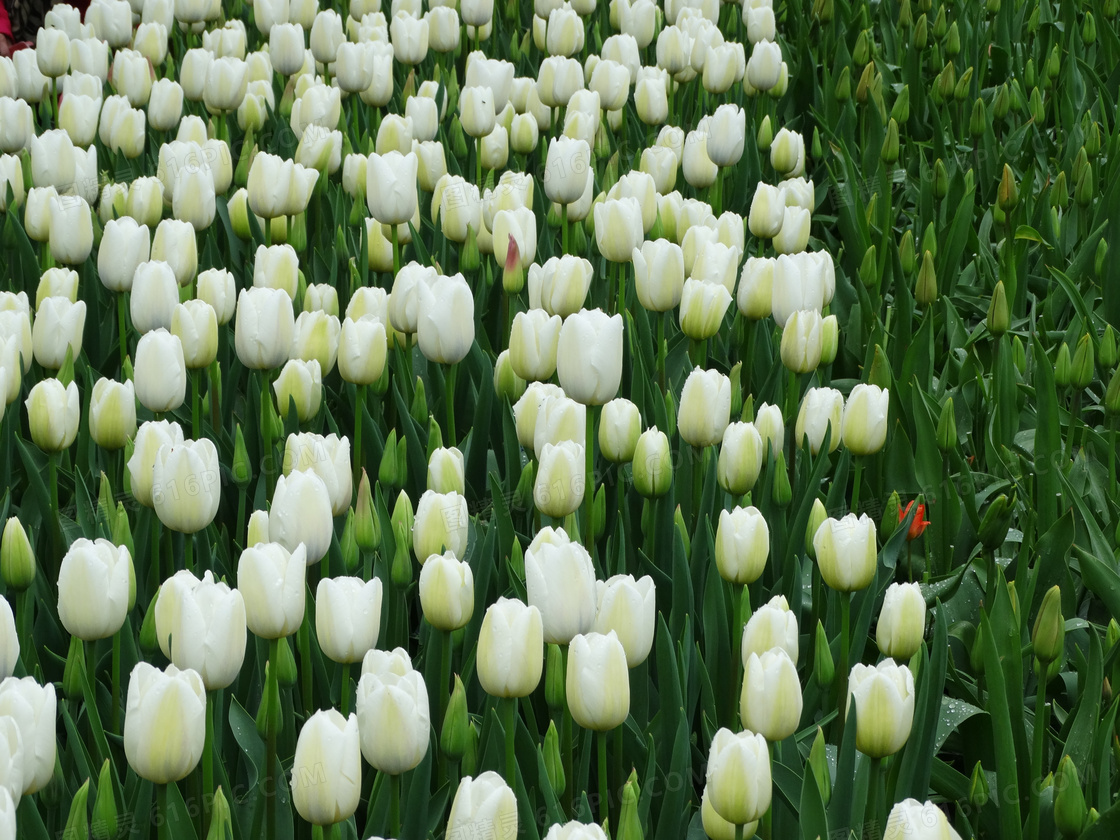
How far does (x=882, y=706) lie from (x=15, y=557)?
44.6 inches

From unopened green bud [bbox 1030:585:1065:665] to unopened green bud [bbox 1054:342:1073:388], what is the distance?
3.03ft

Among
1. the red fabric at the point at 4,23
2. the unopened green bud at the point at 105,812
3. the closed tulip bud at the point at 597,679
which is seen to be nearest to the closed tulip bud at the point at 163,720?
the unopened green bud at the point at 105,812

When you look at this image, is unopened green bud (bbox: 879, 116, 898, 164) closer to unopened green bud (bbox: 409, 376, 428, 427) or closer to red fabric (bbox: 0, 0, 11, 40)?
unopened green bud (bbox: 409, 376, 428, 427)

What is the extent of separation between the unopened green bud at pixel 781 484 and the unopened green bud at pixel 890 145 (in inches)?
71.8

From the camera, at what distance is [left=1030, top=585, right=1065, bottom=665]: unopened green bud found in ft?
5.41

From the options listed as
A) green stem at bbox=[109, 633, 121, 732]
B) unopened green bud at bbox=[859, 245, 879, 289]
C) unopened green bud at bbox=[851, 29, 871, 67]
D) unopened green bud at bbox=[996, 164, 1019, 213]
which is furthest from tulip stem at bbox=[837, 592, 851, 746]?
unopened green bud at bbox=[851, 29, 871, 67]

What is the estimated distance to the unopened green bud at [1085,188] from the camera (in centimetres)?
333

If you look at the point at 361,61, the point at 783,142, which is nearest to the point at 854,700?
the point at 783,142

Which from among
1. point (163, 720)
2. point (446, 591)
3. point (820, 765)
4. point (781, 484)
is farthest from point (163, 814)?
point (781, 484)

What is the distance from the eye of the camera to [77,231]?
2.68 m

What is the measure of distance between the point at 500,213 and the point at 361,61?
4.32 feet

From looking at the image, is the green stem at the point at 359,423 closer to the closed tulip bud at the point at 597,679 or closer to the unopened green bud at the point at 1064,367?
the closed tulip bud at the point at 597,679

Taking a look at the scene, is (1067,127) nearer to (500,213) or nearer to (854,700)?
(500,213)

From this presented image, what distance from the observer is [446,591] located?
1509 millimetres
